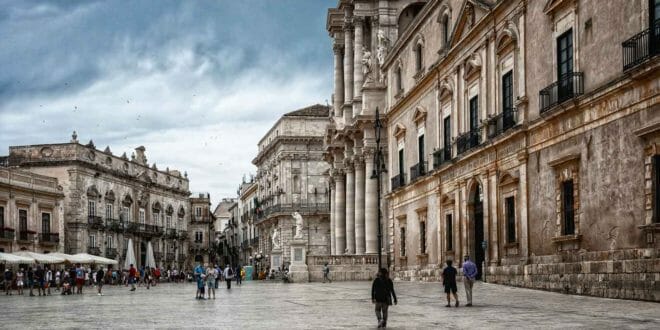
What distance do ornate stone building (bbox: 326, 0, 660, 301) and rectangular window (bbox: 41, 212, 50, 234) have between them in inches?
1135

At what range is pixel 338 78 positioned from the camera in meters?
56.9

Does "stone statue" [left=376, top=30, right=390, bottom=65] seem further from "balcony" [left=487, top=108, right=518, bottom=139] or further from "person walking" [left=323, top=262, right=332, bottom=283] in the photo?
"balcony" [left=487, top=108, right=518, bottom=139]

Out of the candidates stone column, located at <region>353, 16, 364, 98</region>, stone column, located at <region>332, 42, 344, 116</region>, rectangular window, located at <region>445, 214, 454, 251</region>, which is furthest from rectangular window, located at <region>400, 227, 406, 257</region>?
stone column, located at <region>332, 42, 344, 116</region>

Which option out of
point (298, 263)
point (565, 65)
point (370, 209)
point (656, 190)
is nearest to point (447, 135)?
point (565, 65)

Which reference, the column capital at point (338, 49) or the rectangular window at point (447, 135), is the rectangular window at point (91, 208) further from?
the rectangular window at point (447, 135)

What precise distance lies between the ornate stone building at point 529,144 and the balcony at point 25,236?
2732 cm

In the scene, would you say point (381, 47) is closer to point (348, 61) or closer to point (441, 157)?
point (348, 61)

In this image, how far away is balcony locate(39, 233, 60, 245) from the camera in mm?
62806

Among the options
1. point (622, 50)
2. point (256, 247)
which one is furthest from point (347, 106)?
point (256, 247)

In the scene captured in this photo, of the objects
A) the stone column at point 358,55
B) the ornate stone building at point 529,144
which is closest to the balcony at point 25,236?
the stone column at point 358,55

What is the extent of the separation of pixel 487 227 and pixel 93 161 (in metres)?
48.7

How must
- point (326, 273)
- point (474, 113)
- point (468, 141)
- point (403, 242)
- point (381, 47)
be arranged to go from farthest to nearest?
point (381, 47) → point (326, 273) → point (403, 242) → point (474, 113) → point (468, 141)

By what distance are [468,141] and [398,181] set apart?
11.4 m

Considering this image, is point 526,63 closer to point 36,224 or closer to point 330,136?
point 330,136
